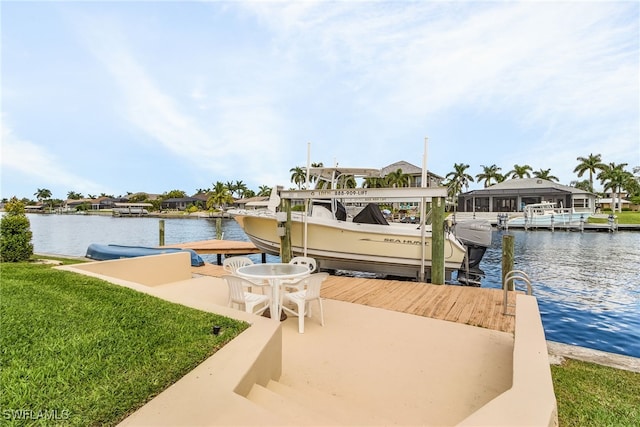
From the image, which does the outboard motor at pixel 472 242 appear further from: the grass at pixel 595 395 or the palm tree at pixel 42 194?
the palm tree at pixel 42 194

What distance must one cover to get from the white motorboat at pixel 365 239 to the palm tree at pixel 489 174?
51100 millimetres

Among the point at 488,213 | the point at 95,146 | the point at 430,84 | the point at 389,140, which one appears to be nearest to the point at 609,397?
the point at 430,84

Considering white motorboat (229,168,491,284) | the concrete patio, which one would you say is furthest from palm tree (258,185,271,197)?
the concrete patio

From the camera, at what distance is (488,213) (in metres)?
40.3

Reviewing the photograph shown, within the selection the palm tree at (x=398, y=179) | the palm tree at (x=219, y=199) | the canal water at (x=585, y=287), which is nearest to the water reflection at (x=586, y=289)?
the canal water at (x=585, y=287)

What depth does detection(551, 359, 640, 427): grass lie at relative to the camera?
2417 mm

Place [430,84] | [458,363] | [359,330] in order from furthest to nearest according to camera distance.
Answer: [430,84] < [359,330] < [458,363]

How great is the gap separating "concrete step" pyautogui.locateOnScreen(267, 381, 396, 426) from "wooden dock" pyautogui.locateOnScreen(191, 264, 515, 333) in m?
2.68

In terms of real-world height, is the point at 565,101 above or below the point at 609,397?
above

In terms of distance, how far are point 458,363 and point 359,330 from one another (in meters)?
1.35

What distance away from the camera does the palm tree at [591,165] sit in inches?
1886

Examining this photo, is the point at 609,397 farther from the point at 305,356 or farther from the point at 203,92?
the point at 203,92

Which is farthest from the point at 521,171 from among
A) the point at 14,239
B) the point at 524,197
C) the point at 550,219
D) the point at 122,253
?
the point at 14,239

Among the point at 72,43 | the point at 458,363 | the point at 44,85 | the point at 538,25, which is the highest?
the point at 538,25
